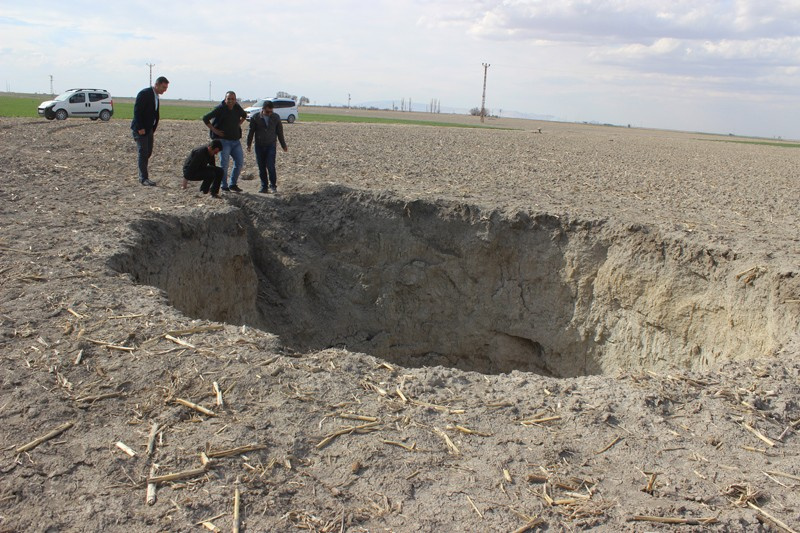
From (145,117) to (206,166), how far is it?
120cm

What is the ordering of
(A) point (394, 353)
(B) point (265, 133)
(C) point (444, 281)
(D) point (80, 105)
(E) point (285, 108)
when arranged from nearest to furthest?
(B) point (265, 133) → (C) point (444, 281) → (A) point (394, 353) → (D) point (80, 105) → (E) point (285, 108)

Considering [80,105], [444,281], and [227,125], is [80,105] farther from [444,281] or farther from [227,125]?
[444,281]

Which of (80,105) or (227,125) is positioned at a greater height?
(80,105)

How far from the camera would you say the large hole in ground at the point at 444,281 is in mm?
7758

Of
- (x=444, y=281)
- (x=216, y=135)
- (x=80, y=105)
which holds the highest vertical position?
(x=80, y=105)

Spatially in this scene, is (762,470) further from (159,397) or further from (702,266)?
(702,266)

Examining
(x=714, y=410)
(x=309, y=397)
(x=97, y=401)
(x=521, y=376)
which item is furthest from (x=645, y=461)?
(x=97, y=401)

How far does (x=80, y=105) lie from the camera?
2644 centimetres

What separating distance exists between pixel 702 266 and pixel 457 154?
10648mm

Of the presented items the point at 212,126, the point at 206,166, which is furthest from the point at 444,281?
the point at 212,126

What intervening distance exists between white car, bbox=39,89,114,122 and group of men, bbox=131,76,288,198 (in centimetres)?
1926

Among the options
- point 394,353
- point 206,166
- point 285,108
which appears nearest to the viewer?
point 206,166

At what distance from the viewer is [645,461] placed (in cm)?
364

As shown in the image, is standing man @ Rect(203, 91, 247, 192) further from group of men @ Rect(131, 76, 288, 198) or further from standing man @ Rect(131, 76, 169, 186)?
standing man @ Rect(131, 76, 169, 186)
